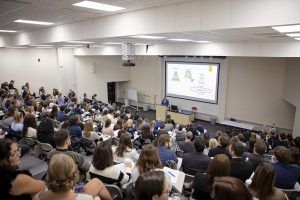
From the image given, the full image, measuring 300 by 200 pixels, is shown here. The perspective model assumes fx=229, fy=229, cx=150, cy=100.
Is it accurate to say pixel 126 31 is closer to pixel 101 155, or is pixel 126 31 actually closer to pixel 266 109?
pixel 101 155

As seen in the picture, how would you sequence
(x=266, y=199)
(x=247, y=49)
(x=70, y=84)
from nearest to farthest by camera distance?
(x=266, y=199), (x=247, y=49), (x=70, y=84)

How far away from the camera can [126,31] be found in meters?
5.17

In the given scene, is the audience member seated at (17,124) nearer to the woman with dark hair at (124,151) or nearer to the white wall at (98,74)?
the woman with dark hair at (124,151)

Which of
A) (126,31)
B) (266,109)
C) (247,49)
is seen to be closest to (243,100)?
(266,109)

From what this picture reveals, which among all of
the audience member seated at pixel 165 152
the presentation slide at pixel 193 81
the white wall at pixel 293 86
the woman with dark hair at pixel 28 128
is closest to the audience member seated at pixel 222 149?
the audience member seated at pixel 165 152

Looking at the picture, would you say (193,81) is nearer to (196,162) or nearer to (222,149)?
(222,149)

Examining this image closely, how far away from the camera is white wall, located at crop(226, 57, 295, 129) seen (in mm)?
10227

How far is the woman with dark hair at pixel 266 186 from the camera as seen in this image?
2367mm

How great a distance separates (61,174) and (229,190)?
1332mm

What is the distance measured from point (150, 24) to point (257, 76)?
26.2ft

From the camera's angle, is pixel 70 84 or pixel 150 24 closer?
pixel 150 24

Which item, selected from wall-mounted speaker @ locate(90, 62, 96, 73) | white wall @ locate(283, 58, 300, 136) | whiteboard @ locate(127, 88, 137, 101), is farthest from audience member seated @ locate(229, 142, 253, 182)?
whiteboard @ locate(127, 88, 137, 101)

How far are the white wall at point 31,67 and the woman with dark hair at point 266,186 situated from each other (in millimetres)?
12942

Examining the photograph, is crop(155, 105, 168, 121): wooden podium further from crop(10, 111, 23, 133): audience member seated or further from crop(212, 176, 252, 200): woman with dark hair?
crop(212, 176, 252, 200): woman with dark hair
